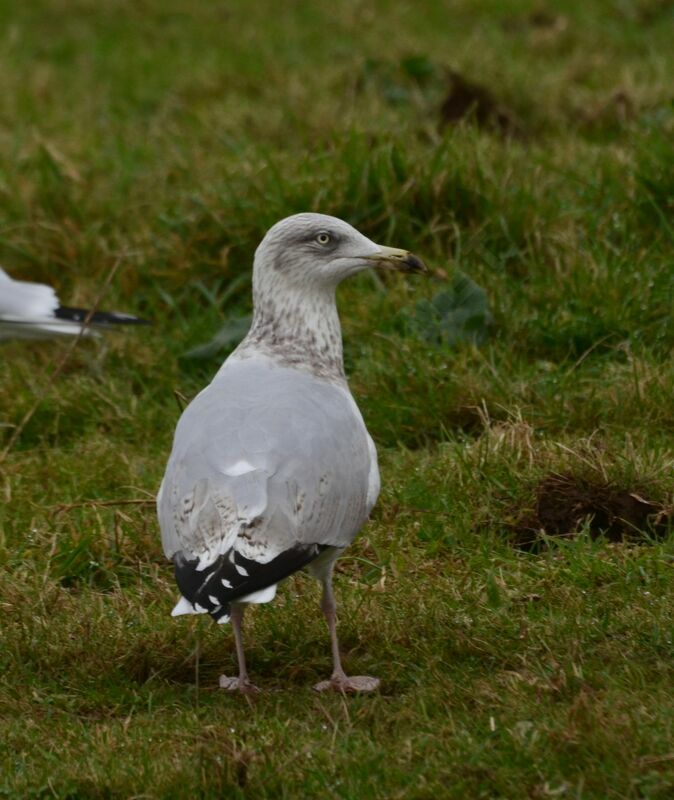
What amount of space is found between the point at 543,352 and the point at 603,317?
0.24 metres

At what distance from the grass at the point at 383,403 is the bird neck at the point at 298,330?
613 mm

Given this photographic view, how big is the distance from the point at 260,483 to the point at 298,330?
81 centimetres

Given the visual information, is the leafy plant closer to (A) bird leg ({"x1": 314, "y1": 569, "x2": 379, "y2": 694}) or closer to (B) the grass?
(B) the grass

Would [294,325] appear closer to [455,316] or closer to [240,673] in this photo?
[240,673]

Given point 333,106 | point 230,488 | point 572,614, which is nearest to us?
point 230,488

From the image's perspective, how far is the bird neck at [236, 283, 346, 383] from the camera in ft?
14.0

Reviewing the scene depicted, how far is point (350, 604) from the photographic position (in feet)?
13.9

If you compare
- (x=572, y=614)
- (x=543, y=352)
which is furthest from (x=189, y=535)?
(x=543, y=352)

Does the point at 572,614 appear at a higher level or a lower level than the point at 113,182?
A: higher

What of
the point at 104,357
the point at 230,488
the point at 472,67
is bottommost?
the point at 104,357

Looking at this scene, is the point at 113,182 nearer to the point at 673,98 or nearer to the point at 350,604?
the point at 673,98

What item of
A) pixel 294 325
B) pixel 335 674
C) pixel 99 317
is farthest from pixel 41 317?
pixel 335 674

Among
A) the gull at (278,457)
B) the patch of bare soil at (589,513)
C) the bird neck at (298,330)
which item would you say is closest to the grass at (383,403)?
the patch of bare soil at (589,513)

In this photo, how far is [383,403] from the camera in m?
5.35
